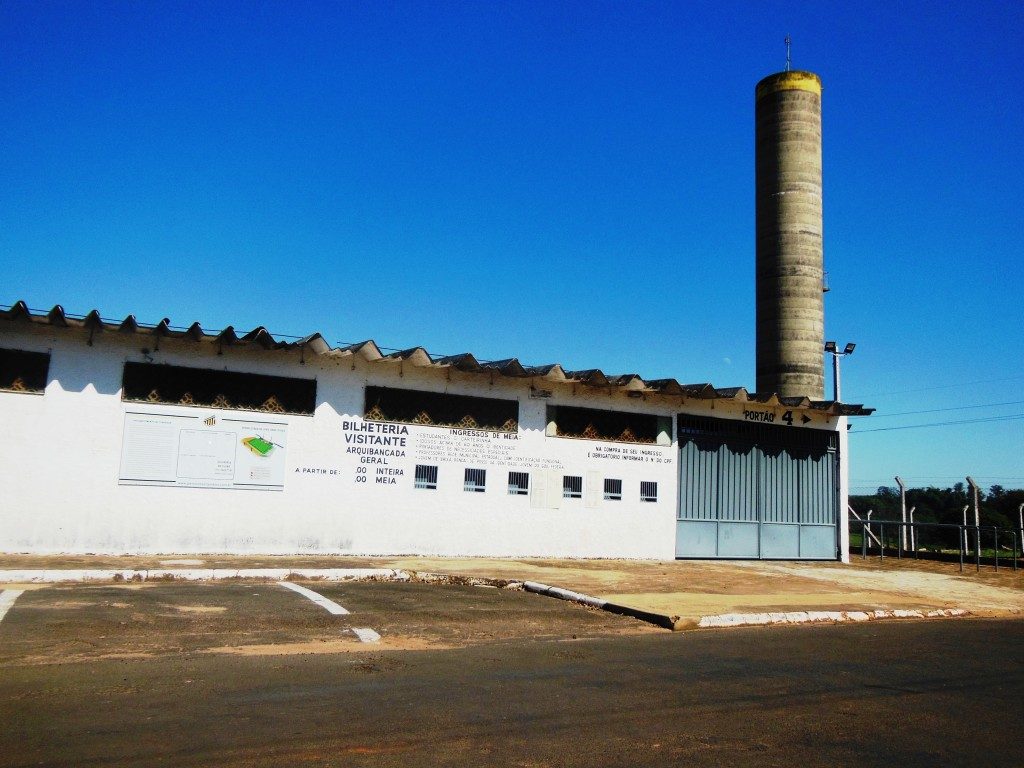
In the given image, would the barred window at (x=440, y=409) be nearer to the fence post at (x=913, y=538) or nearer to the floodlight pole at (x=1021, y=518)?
the floodlight pole at (x=1021, y=518)

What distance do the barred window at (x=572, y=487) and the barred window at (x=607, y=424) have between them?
90cm

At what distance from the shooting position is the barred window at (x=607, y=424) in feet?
60.5

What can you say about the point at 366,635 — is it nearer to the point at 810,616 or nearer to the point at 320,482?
the point at 810,616

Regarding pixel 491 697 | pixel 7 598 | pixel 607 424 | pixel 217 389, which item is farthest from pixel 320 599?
pixel 607 424

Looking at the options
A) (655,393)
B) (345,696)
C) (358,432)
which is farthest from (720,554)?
(345,696)

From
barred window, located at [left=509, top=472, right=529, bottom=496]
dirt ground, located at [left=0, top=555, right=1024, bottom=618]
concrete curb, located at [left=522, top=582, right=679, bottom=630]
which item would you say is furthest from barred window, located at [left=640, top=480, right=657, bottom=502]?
concrete curb, located at [left=522, top=582, right=679, bottom=630]

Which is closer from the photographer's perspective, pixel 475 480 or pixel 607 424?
pixel 475 480

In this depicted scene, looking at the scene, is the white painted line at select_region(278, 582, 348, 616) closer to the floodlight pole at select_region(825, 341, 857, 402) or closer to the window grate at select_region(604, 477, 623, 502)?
the window grate at select_region(604, 477, 623, 502)

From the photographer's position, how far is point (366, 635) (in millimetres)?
8727

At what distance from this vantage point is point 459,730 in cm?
539

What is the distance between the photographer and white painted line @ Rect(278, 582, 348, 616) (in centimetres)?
995

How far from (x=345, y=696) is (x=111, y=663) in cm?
214

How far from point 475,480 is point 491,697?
1118cm

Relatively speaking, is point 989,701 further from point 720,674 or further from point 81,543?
point 81,543
